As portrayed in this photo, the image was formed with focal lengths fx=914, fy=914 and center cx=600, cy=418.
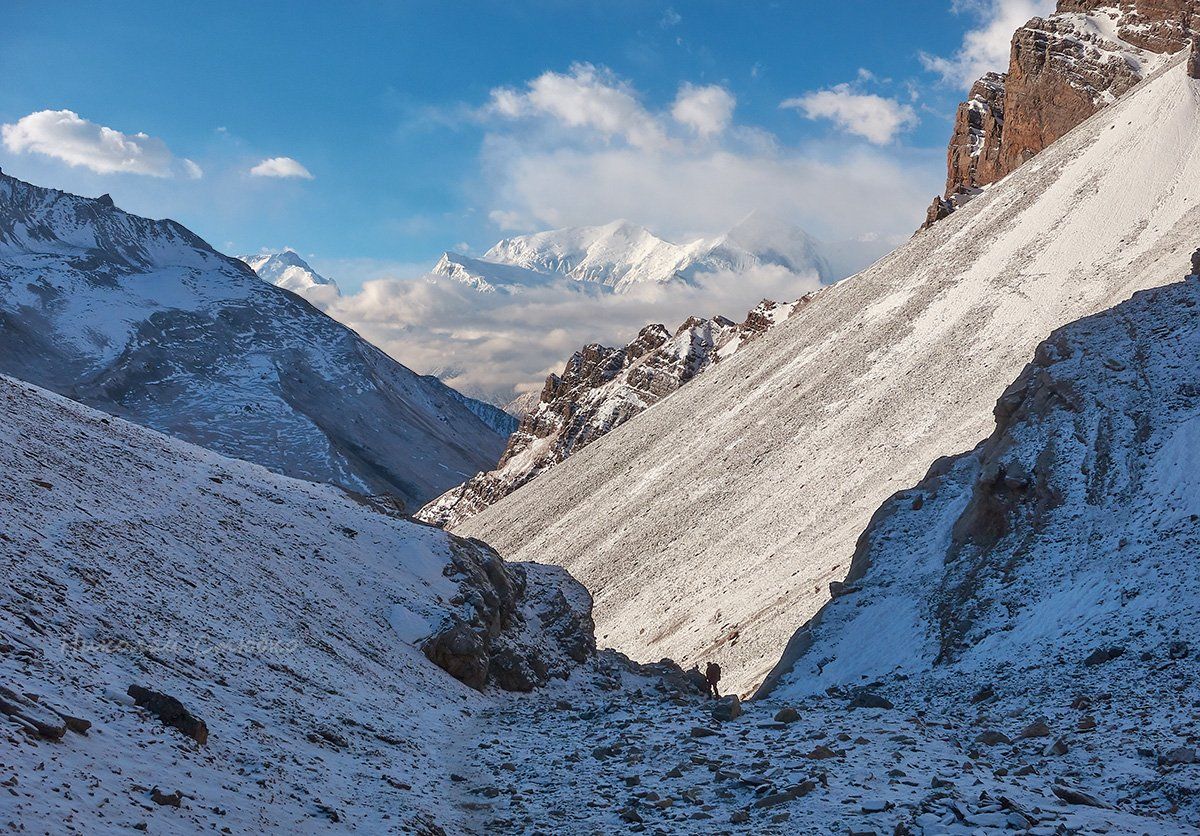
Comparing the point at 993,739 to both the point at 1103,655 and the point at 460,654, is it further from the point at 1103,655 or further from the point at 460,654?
the point at 460,654

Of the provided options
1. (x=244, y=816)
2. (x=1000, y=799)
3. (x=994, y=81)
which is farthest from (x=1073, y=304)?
(x=994, y=81)

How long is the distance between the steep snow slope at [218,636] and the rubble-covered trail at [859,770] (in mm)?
1622

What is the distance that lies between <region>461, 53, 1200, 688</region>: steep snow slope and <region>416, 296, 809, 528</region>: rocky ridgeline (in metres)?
39.0

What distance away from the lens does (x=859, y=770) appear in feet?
46.4

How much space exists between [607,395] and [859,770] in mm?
135204

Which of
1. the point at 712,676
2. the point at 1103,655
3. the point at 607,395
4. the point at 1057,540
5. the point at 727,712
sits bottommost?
the point at 712,676

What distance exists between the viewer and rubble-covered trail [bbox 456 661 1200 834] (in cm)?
1208

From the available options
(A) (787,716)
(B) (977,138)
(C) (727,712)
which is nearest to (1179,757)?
(A) (787,716)

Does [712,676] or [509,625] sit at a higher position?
[509,625]

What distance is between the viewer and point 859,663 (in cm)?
2744

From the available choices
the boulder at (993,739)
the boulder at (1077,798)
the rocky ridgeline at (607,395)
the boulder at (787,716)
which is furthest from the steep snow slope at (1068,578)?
the rocky ridgeline at (607,395)

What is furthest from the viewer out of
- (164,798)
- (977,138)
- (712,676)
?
(977,138)

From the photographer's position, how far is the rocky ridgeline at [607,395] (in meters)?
141

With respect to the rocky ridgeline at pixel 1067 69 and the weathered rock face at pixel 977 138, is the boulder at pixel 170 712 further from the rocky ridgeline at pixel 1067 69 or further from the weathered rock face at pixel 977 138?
the weathered rock face at pixel 977 138
